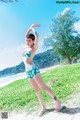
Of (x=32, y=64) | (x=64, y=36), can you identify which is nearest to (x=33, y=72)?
(x=32, y=64)

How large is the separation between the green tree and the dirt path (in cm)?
4086

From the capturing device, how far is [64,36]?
50.5 m

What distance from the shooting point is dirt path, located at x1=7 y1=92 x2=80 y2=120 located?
7031mm

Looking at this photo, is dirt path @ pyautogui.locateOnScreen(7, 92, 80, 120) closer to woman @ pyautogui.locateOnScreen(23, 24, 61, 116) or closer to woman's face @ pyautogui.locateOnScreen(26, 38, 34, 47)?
woman @ pyautogui.locateOnScreen(23, 24, 61, 116)

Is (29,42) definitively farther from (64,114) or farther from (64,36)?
(64,36)

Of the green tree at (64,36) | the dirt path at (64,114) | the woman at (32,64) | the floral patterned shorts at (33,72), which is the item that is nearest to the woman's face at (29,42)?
the woman at (32,64)

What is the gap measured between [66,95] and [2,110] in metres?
1.91

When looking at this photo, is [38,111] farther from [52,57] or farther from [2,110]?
[52,57]

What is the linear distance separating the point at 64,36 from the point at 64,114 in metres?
43.8

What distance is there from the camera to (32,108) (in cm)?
823

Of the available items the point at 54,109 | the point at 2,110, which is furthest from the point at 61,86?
the point at 54,109

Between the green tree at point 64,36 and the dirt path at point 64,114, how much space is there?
1609 inches

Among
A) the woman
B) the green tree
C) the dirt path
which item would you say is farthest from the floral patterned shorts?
the green tree

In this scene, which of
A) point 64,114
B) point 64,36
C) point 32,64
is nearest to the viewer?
point 64,114
